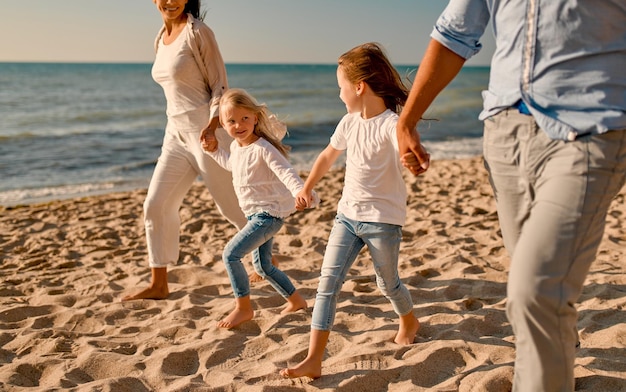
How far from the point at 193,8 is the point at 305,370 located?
8.85 feet

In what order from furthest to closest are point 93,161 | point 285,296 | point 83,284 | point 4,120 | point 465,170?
1. point 4,120
2. point 93,161
3. point 465,170
4. point 83,284
5. point 285,296

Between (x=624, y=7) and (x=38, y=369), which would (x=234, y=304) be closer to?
(x=38, y=369)

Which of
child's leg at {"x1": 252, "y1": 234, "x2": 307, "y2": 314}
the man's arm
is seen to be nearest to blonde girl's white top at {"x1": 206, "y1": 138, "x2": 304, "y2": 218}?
child's leg at {"x1": 252, "y1": 234, "x2": 307, "y2": 314}

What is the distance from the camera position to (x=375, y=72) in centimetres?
323

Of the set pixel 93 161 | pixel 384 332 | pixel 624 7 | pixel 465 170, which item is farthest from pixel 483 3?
pixel 93 161

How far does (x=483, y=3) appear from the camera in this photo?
224 centimetres

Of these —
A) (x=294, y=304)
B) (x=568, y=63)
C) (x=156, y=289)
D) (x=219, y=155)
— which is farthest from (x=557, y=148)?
(x=156, y=289)

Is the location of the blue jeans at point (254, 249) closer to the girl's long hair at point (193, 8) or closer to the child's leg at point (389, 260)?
the child's leg at point (389, 260)

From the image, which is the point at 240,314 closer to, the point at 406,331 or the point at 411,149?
the point at 406,331

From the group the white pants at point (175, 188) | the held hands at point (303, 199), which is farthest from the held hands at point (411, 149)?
the white pants at point (175, 188)

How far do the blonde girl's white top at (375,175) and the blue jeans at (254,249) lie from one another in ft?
2.54

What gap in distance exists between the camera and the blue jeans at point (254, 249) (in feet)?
12.8

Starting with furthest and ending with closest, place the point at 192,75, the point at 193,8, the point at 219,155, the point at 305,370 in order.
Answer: the point at 193,8, the point at 192,75, the point at 219,155, the point at 305,370

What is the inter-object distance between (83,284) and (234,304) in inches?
60.6
